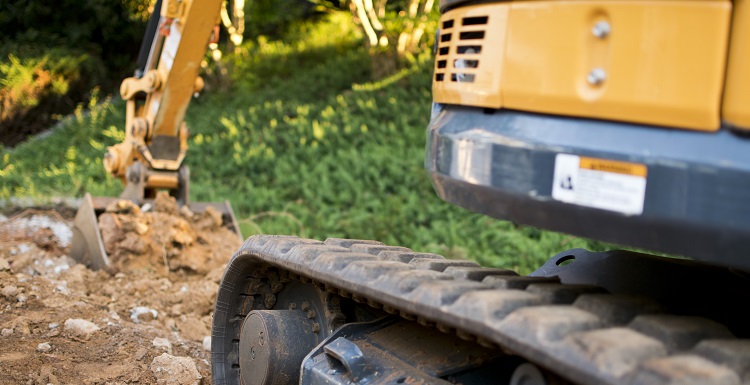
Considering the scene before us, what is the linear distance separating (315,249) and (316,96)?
37.1 feet

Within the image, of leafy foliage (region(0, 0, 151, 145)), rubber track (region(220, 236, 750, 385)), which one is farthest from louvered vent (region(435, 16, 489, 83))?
leafy foliage (region(0, 0, 151, 145))

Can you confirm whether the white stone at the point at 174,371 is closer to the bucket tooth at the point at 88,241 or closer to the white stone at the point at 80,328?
the white stone at the point at 80,328

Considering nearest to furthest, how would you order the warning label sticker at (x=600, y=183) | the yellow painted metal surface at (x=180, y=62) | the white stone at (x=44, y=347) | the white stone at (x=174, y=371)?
the warning label sticker at (x=600, y=183) < the white stone at (x=174, y=371) < the white stone at (x=44, y=347) < the yellow painted metal surface at (x=180, y=62)

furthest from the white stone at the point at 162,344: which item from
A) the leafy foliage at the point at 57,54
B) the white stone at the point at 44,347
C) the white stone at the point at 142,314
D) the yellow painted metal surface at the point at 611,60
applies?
the leafy foliage at the point at 57,54

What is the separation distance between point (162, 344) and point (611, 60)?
9.69 feet

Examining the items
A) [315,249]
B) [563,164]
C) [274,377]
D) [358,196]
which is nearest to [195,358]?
[274,377]

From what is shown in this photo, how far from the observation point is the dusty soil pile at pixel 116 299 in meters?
3.76

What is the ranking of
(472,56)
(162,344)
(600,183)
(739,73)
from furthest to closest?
(162,344)
(472,56)
(600,183)
(739,73)

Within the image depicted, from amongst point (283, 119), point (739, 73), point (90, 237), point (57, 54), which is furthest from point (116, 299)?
point (57, 54)

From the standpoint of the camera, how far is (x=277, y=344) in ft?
9.00

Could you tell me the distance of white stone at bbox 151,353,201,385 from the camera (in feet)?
12.2

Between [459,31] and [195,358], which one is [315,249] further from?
[195,358]

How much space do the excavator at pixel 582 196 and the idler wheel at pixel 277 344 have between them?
23 cm

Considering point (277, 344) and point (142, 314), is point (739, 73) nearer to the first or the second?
point (277, 344)
